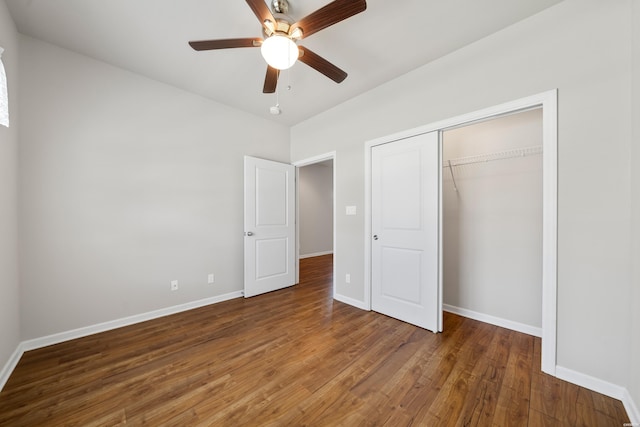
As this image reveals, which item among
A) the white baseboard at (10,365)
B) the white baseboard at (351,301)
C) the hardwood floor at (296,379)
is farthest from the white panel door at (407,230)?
the white baseboard at (10,365)

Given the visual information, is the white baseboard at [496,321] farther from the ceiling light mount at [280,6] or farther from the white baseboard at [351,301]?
the ceiling light mount at [280,6]

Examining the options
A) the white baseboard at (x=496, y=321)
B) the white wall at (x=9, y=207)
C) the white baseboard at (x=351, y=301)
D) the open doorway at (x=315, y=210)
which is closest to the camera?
the white wall at (x=9, y=207)

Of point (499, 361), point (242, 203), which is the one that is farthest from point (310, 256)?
point (499, 361)

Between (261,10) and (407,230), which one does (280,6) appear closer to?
(261,10)

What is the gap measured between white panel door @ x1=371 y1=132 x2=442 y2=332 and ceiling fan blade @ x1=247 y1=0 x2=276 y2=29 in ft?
5.67

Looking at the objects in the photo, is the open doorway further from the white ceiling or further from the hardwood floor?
the hardwood floor

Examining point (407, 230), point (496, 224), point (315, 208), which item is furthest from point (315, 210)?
point (496, 224)

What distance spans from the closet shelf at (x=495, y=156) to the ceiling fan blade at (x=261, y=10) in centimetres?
242

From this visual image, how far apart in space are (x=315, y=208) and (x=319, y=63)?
5055 millimetres

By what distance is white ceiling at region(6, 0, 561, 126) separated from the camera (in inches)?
69.0

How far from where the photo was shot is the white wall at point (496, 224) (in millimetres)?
2371

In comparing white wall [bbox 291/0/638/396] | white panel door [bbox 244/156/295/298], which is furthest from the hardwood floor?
white panel door [bbox 244/156/295/298]

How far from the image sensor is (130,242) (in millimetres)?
2566

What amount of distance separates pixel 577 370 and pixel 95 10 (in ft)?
14.4
